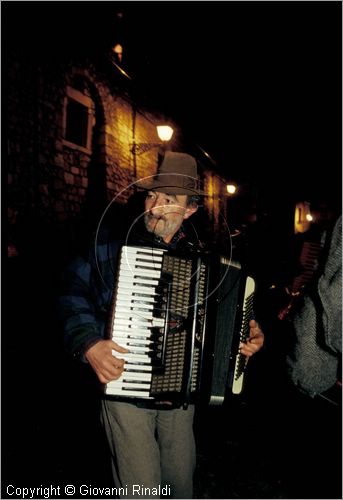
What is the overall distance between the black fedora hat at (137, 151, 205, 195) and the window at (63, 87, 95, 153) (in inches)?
220

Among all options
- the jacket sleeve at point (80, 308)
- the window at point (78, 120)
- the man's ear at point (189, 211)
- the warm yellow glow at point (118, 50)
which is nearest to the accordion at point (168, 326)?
the jacket sleeve at point (80, 308)

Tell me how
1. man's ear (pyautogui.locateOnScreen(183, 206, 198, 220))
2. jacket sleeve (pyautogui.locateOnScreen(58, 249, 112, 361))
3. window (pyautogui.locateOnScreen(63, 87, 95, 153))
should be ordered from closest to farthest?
jacket sleeve (pyautogui.locateOnScreen(58, 249, 112, 361))
man's ear (pyautogui.locateOnScreen(183, 206, 198, 220))
window (pyautogui.locateOnScreen(63, 87, 95, 153))

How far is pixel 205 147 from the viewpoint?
15922mm

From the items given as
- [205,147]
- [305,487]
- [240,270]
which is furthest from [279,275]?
[205,147]

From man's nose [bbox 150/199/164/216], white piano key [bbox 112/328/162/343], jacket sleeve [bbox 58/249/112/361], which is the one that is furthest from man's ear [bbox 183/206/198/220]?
white piano key [bbox 112/328/162/343]

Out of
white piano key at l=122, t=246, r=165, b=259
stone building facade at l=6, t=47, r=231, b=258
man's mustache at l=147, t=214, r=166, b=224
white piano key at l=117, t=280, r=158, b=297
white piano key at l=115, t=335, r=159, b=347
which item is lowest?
white piano key at l=115, t=335, r=159, b=347

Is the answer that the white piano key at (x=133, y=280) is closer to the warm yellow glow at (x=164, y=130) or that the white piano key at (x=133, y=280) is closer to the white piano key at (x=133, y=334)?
the white piano key at (x=133, y=334)

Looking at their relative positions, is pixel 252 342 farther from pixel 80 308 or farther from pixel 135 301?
pixel 80 308

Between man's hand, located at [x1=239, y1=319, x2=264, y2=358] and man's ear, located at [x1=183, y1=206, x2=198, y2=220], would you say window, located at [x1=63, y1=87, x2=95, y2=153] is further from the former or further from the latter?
man's hand, located at [x1=239, y1=319, x2=264, y2=358]

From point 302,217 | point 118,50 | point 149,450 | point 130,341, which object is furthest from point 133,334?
point 302,217

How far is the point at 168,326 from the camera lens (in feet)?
5.99

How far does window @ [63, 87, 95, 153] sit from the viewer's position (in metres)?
7.38

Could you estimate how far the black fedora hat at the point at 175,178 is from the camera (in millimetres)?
2213

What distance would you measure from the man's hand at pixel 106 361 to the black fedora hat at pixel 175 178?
1.04 meters
